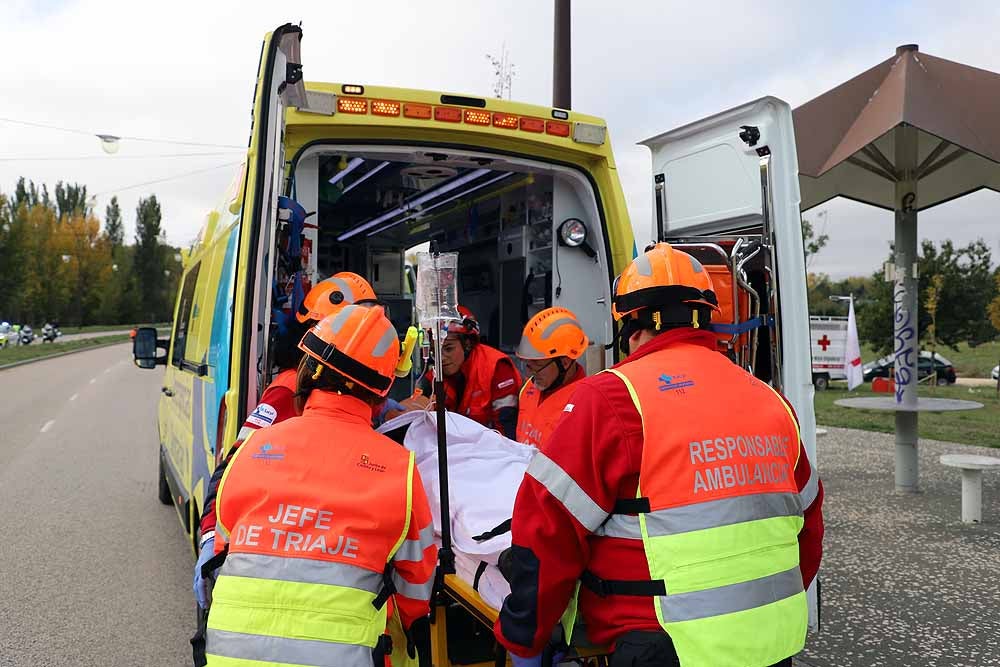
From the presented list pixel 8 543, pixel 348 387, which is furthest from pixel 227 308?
pixel 8 543

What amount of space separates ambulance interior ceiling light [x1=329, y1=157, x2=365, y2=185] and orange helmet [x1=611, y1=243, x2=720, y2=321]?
3027 mm

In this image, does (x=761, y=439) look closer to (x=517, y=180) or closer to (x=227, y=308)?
(x=227, y=308)

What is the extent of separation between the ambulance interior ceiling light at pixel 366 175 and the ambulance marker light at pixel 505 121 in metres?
1.31

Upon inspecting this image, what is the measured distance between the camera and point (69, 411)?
14.7 m

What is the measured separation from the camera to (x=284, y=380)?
3.12 meters

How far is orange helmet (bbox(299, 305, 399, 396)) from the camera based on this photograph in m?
2.35

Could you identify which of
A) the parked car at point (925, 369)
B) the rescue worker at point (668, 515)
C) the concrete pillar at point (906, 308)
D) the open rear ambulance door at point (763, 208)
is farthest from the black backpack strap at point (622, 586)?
the parked car at point (925, 369)

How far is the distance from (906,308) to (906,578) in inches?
160

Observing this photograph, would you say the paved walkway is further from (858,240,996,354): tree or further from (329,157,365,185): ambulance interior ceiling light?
(858,240,996,354): tree

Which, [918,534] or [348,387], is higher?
[348,387]

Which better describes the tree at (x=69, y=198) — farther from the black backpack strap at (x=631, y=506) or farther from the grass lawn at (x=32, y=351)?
the black backpack strap at (x=631, y=506)

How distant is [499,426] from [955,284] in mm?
26560

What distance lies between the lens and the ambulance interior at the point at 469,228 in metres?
4.27

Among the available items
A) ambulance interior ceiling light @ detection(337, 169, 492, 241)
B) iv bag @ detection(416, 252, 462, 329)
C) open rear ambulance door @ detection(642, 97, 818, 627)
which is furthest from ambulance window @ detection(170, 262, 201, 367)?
open rear ambulance door @ detection(642, 97, 818, 627)
